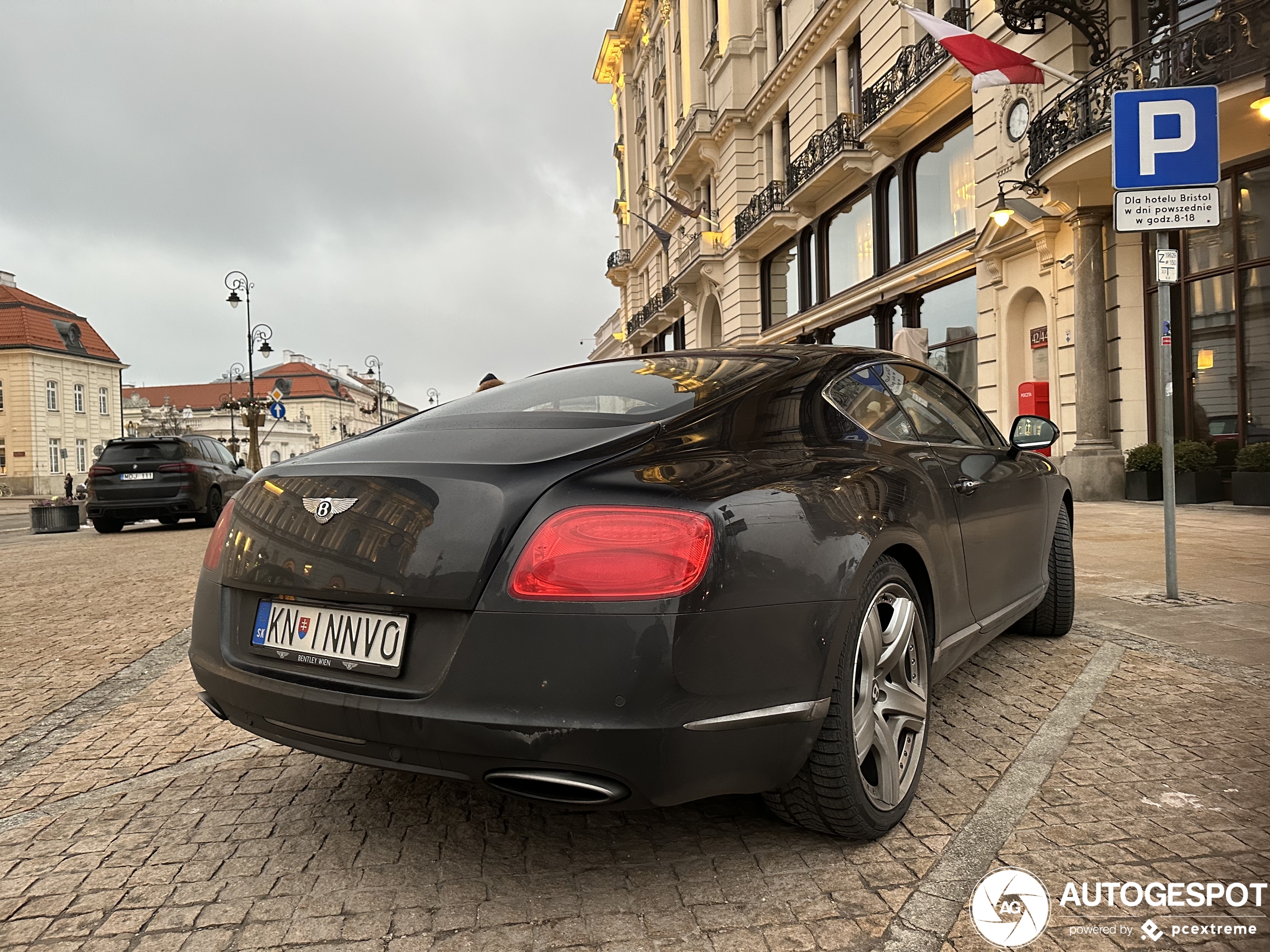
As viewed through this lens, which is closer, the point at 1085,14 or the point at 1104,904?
the point at 1104,904

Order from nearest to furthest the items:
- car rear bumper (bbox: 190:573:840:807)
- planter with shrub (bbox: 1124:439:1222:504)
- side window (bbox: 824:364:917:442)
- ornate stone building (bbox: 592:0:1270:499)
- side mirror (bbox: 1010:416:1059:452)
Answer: car rear bumper (bbox: 190:573:840:807), side window (bbox: 824:364:917:442), side mirror (bbox: 1010:416:1059:452), ornate stone building (bbox: 592:0:1270:499), planter with shrub (bbox: 1124:439:1222:504)

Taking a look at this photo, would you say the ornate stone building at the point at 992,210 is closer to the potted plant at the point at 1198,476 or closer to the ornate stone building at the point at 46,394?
the potted plant at the point at 1198,476

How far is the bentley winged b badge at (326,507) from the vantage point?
2.26 m

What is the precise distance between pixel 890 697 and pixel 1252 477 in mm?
11269

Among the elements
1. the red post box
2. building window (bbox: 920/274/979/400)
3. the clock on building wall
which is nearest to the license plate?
the red post box

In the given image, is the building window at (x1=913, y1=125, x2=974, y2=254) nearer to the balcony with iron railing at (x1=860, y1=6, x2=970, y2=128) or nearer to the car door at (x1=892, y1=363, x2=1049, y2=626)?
the balcony with iron railing at (x1=860, y1=6, x2=970, y2=128)

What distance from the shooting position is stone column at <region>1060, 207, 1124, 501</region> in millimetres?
13805

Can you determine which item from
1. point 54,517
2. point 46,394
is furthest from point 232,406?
point 46,394

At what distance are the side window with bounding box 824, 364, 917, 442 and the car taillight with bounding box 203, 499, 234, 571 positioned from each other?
1794 millimetres

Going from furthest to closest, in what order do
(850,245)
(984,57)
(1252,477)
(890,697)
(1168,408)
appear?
(850,245) → (984,57) → (1252,477) → (1168,408) → (890,697)

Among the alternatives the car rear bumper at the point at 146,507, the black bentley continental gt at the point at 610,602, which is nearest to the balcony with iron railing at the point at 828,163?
the car rear bumper at the point at 146,507

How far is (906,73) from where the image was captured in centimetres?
1839

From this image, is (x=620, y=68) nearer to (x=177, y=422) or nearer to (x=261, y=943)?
(x=177, y=422)

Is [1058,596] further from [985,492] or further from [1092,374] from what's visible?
[1092,374]
